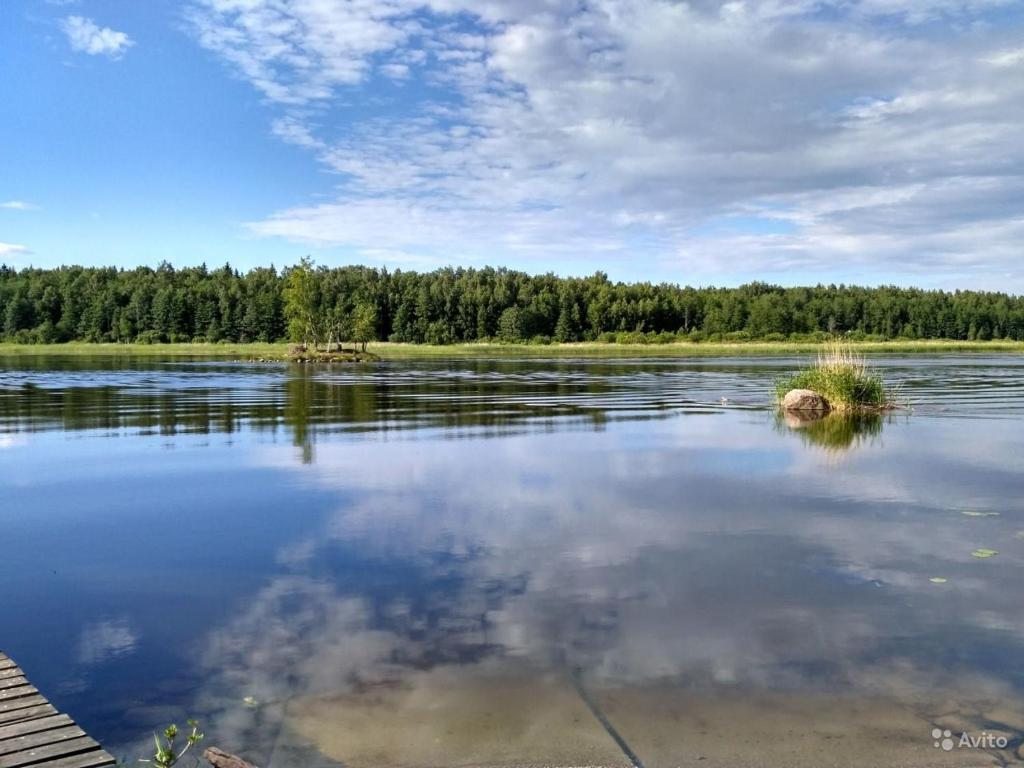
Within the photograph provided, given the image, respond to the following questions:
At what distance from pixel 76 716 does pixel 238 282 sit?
15687cm

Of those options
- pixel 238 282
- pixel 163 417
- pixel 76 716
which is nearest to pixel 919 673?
pixel 76 716

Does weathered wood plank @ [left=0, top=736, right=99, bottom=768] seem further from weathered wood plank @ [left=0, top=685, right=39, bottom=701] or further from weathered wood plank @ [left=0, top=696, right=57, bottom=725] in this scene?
weathered wood plank @ [left=0, top=685, right=39, bottom=701]

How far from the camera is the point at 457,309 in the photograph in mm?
149250

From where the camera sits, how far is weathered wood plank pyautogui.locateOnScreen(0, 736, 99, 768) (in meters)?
4.29

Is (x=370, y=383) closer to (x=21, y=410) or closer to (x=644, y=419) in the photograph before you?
(x=21, y=410)

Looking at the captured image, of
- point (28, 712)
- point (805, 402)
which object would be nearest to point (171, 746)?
point (28, 712)

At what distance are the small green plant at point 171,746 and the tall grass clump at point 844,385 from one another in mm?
23834

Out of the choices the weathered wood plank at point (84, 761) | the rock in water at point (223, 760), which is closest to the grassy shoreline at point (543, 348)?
the rock in water at point (223, 760)


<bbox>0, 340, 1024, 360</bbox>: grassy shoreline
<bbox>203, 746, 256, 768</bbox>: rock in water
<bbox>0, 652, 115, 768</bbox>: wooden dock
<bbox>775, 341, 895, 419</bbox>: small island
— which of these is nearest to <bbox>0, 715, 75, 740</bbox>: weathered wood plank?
<bbox>0, 652, 115, 768</bbox>: wooden dock

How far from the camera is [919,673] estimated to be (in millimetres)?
6133

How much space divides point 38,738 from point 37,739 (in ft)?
0.04

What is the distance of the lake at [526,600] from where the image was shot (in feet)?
17.7

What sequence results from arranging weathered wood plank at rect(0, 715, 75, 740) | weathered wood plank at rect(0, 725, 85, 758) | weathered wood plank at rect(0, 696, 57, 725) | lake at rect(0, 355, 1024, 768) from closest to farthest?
weathered wood plank at rect(0, 725, 85, 758), weathered wood plank at rect(0, 715, 75, 740), weathered wood plank at rect(0, 696, 57, 725), lake at rect(0, 355, 1024, 768)

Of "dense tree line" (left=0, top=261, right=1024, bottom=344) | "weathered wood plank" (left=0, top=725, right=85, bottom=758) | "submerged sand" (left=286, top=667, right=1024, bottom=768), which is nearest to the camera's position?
"weathered wood plank" (left=0, top=725, right=85, bottom=758)
